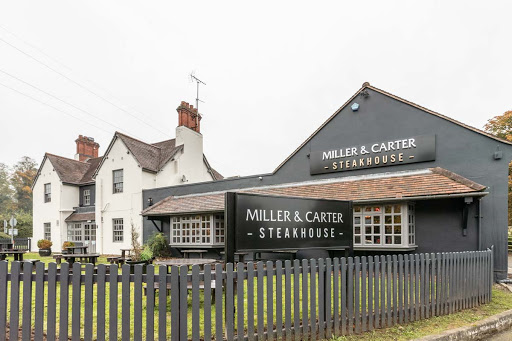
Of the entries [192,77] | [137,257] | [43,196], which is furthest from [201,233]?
[43,196]

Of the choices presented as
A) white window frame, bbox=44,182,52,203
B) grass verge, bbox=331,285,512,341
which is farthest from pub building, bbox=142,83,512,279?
white window frame, bbox=44,182,52,203

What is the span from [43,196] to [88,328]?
27411 mm

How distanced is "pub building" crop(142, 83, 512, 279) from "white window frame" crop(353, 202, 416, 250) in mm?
34

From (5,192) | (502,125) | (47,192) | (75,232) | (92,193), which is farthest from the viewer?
(5,192)

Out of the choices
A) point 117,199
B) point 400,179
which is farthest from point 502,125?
point 117,199

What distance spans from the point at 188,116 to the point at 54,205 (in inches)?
527

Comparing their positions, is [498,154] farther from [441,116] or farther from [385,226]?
[385,226]

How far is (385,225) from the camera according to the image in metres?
11.3

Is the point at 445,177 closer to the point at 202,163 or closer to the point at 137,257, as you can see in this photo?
the point at 137,257

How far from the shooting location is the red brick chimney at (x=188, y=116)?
22.6 m

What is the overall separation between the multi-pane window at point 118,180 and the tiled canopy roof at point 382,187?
7737 millimetres

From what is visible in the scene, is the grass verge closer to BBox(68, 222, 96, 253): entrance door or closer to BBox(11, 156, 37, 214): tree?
BBox(68, 222, 96, 253): entrance door

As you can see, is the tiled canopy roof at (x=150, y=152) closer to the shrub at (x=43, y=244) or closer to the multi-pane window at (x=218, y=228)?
the multi-pane window at (x=218, y=228)

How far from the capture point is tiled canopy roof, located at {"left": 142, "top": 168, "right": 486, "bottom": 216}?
33.5 ft
